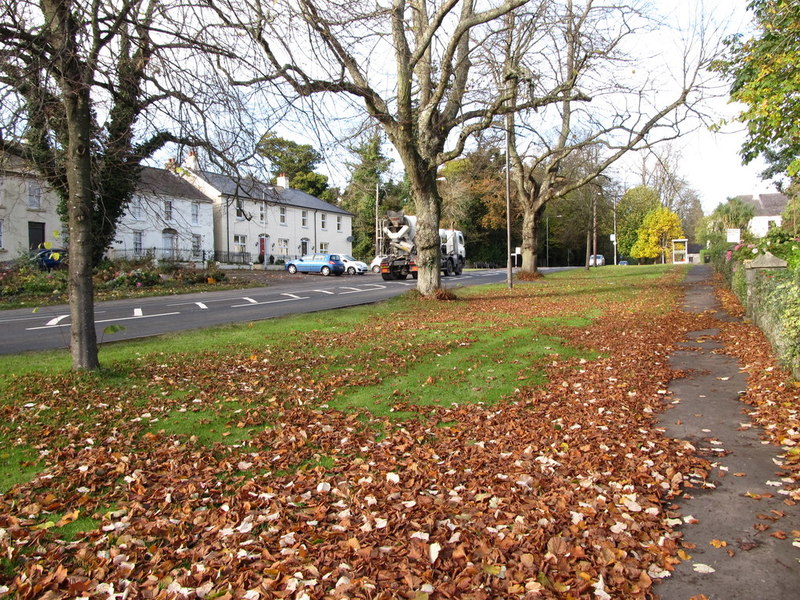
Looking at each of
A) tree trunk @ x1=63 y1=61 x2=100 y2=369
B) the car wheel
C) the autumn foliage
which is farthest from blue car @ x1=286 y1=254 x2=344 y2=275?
tree trunk @ x1=63 y1=61 x2=100 y2=369

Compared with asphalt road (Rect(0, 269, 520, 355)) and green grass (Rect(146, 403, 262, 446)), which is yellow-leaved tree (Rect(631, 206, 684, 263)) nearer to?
asphalt road (Rect(0, 269, 520, 355))

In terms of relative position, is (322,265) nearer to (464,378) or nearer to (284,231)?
(284,231)

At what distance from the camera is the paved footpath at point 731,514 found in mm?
3057

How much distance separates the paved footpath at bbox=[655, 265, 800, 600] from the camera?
10.0 feet

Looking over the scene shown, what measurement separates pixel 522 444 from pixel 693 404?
106 inches

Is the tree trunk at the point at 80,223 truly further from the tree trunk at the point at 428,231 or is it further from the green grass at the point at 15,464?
the tree trunk at the point at 428,231

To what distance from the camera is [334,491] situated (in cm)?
422

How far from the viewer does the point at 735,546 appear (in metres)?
3.45

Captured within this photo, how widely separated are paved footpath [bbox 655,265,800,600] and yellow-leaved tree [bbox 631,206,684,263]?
6509 centimetres

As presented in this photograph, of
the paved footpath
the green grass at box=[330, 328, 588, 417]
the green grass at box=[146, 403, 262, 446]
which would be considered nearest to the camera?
the paved footpath

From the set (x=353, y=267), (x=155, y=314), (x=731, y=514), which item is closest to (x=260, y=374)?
(x=731, y=514)

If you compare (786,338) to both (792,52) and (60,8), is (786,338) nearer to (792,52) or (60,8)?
(792,52)

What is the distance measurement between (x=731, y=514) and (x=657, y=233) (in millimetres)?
69696

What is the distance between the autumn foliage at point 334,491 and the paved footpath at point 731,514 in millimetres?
160
